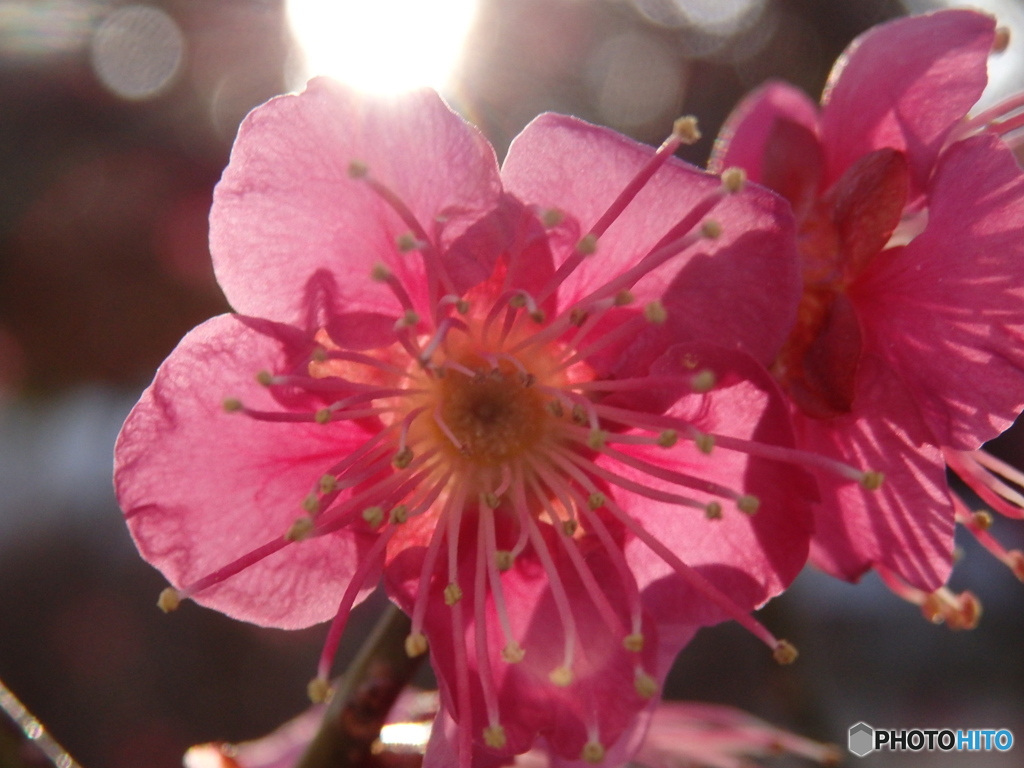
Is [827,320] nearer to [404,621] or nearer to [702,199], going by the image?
[702,199]

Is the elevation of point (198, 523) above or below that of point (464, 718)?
above

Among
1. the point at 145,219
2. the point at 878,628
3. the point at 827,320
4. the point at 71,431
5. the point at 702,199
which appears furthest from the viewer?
the point at 71,431

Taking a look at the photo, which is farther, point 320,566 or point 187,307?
point 187,307

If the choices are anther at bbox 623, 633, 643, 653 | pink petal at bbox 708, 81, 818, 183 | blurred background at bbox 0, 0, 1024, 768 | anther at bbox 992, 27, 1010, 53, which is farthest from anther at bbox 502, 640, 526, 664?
blurred background at bbox 0, 0, 1024, 768

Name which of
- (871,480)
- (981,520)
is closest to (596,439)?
(871,480)

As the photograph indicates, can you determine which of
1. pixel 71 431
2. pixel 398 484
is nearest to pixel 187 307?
pixel 71 431

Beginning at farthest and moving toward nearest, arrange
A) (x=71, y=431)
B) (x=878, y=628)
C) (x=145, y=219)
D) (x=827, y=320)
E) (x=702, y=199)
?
(x=71, y=431) < (x=145, y=219) < (x=878, y=628) < (x=827, y=320) < (x=702, y=199)

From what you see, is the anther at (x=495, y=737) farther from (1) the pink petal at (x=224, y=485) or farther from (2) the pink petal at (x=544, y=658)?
(1) the pink petal at (x=224, y=485)
